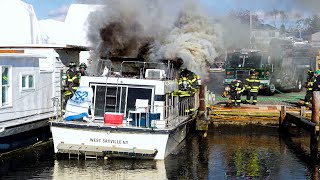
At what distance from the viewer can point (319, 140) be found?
1995 centimetres

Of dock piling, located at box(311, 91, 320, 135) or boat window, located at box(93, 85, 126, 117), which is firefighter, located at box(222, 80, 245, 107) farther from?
boat window, located at box(93, 85, 126, 117)

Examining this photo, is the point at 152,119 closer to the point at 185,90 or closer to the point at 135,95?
the point at 135,95

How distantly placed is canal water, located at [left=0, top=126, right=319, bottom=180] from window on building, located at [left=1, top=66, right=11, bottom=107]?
1.84m

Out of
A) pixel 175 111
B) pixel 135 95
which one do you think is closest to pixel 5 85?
pixel 135 95

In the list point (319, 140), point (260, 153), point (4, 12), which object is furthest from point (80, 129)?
point (4, 12)

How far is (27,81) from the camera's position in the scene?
60.8 ft

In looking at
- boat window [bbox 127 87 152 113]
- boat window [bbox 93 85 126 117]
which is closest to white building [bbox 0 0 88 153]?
boat window [bbox 93 85 126 117]

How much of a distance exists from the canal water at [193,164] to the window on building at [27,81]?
2244mm

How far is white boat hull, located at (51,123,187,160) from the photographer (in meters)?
15.9

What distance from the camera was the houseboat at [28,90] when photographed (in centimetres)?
1702

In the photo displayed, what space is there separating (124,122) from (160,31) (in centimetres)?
681

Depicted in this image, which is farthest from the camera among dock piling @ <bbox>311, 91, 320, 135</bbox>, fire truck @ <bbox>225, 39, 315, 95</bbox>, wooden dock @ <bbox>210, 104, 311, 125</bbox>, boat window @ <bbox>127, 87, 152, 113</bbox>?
fire truck @ <bbox>225, 39, 315, 95</bbox>

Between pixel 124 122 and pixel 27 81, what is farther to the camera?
pixel 27 81

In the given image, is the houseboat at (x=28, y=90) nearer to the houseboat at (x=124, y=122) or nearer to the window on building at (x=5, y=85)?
the window on building at (x=5, y=85)
